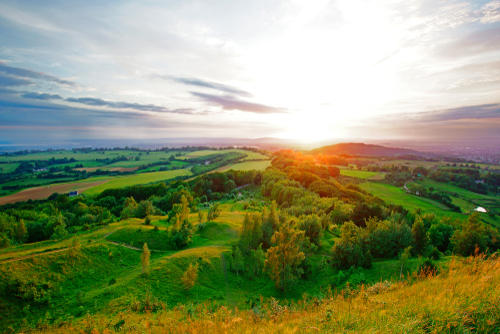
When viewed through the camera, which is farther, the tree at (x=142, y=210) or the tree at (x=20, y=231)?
the tree at (x=142, y=210)

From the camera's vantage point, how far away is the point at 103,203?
232 feet

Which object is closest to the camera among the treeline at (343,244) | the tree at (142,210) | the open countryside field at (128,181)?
the treeline at (343,244)

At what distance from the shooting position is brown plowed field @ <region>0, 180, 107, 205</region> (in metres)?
67.4

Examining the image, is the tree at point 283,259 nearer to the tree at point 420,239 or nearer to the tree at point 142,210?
A: the tree at point 420,239

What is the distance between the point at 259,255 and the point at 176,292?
1255cm

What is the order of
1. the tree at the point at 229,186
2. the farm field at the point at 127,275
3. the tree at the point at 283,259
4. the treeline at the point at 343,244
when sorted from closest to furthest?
the farm field at the point at 127,275, the tree at the point at 283,259, the treeline at the point at 343,244, the tree at the point at 229,186

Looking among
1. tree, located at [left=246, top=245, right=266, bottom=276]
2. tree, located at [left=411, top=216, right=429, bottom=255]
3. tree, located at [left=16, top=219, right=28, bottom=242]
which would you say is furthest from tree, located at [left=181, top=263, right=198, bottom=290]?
tree, located at [left=16, top=219, right=28, bottom=242]

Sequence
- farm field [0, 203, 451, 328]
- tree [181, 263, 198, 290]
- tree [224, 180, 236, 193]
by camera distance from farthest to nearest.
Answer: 1. tree [224, 180, 236, 193]
2. tree [181, 263, 198, 290]
3. farm field [0, 203, 451, 328]

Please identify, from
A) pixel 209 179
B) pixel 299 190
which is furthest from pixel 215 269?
pixel 209 179

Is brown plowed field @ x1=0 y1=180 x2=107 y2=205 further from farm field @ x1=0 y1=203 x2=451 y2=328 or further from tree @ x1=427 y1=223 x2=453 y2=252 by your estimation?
tree @ x1=427 y1=223 x2=453 y2=252

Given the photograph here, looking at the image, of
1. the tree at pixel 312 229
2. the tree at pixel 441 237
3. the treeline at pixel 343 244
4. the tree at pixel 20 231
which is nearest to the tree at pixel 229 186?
the treeline at pixel 343 244

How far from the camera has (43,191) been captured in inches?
3068

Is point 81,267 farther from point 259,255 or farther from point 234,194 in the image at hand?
point 234,194

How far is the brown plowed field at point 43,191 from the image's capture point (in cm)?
6744
